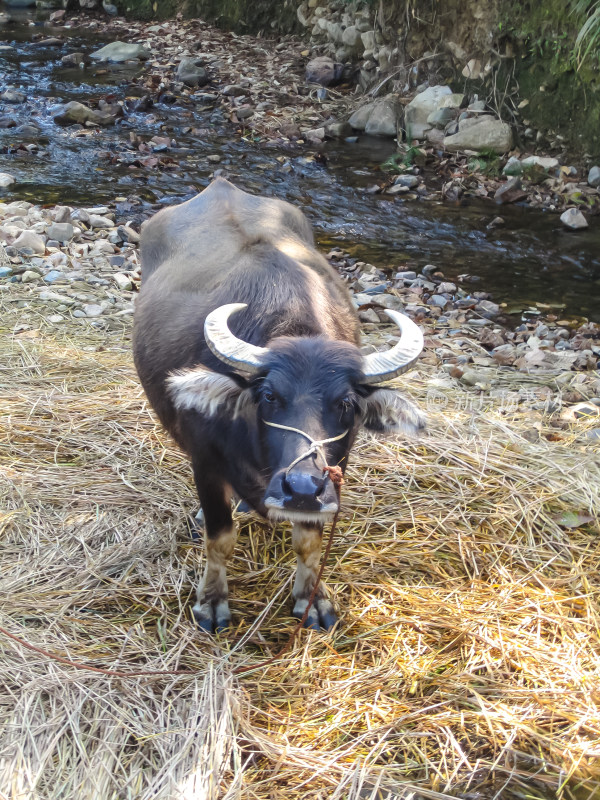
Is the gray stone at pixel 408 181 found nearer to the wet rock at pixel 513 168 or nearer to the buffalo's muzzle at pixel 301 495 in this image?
the wet rock at pixel 513 168

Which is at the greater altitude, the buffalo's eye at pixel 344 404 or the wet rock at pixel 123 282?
the buffalo's eye at pixel 344 404

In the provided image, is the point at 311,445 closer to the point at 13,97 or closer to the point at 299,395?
the point at 299,395

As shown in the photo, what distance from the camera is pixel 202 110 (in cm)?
1056

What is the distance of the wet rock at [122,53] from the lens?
1272cm

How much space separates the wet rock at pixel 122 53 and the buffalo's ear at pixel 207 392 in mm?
11570

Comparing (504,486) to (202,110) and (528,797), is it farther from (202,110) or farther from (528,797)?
(202,110)

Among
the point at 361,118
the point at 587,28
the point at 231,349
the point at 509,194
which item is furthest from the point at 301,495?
the point at 361,118

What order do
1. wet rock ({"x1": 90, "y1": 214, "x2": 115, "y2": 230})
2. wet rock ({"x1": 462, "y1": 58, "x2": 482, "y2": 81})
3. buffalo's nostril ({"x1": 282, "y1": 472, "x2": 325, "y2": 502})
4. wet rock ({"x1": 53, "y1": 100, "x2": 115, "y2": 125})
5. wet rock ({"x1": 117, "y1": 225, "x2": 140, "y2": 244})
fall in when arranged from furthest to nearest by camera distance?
wet rock ({"x1": 53, "y1": 100, "x2": 115, "y2": 125}), wet rock ({"x1": 462, "y1": 58, "x2": 482, "y2": 81}), wet rock ({"x1": 90, "y1": 214, "x2": 115, "y2": 230}), wet rock ({"x1": 117, "y1": 225, "x2": 140, "y2": 244}), buffalo's nostril ({"x1": 282, "y1": 472, "x2": 325, "y2": 502})

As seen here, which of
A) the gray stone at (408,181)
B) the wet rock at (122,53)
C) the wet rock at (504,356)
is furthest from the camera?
the wet rock at (122,53)

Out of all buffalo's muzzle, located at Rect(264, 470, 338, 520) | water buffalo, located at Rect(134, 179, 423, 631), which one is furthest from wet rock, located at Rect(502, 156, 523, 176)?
buffalo's muzzle, located at Rect(264, 470, 338, 520)

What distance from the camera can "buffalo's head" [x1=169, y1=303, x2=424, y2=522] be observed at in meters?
2.32

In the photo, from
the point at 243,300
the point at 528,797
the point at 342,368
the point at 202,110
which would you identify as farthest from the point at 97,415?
the point at 202,110

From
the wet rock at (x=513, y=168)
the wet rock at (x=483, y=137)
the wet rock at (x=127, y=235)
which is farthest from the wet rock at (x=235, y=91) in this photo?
the wet rock at (x=127, y=235)

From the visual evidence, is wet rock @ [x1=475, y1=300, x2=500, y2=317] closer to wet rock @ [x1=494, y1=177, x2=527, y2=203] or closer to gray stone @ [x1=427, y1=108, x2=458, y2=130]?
wet rock @ [x1=494, y1=177, x2=527, y2=203]
